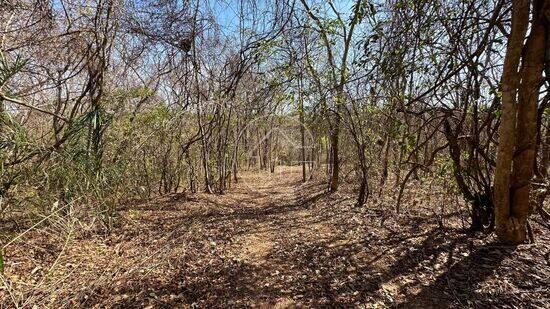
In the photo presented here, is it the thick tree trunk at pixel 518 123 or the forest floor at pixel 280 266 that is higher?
the thick tree trunk at pixel 518 123

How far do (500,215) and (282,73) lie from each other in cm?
378

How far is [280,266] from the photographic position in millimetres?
3129

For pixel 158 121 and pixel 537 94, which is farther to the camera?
pixel 158 121

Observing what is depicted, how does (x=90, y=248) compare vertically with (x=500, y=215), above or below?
below

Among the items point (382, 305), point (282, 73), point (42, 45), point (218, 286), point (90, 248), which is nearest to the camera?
point (382, 305)

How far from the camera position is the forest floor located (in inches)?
95.7

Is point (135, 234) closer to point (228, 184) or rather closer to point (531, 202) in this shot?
point (531, 202)

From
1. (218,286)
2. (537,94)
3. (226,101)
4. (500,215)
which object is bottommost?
(218,286)

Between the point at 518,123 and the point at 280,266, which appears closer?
the point at 518,123

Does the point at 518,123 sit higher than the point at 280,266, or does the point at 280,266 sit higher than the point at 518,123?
the point at 518,123

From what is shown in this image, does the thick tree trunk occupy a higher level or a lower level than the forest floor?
higher

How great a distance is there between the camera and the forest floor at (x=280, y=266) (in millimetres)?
2430

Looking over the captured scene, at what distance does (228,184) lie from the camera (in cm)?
904

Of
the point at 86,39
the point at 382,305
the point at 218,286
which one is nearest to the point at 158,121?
the point at 86,39
